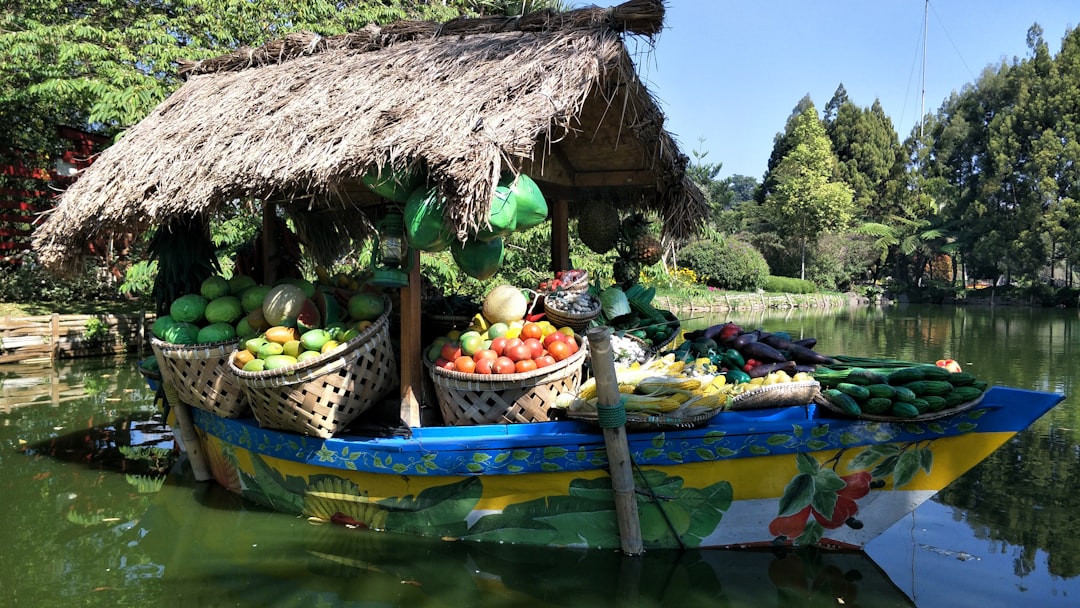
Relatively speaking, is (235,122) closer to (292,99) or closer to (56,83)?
(292,99)

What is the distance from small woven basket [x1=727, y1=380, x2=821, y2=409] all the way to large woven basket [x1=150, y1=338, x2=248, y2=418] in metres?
3.24

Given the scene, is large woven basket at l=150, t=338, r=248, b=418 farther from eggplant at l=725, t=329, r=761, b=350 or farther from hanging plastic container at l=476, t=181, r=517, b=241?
eggplant at l=725, t=329, r=761, b=350

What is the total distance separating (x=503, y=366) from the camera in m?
3.98

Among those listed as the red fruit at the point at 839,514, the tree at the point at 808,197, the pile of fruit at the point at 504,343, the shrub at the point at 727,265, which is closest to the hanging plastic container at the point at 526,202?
the pile of fruit at the point at 504,343

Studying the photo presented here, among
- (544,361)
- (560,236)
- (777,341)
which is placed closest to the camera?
(544,361)

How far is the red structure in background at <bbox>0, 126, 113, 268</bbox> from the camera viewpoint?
46.0 ft

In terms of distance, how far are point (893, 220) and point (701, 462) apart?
4158cm

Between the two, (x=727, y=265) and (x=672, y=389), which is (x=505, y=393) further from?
(x=727, y=265)

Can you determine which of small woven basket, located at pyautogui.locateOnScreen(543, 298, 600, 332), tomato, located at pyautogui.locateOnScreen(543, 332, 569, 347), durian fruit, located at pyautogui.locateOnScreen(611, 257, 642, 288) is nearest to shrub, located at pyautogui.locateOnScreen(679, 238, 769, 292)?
durian fruit, located at pyautogui.locateOnScreen(611, 257, 642, 288)

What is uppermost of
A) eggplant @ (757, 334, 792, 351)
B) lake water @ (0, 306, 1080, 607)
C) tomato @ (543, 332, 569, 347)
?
tomato @ (543, 332, 569, 347)

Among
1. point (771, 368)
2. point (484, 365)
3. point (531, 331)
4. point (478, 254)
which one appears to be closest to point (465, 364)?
point (484, 365)

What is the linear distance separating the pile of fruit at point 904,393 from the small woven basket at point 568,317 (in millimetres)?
1512

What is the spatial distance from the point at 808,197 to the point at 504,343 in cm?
3241

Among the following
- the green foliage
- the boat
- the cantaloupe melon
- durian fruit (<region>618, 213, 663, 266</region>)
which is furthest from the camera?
the green foliage
